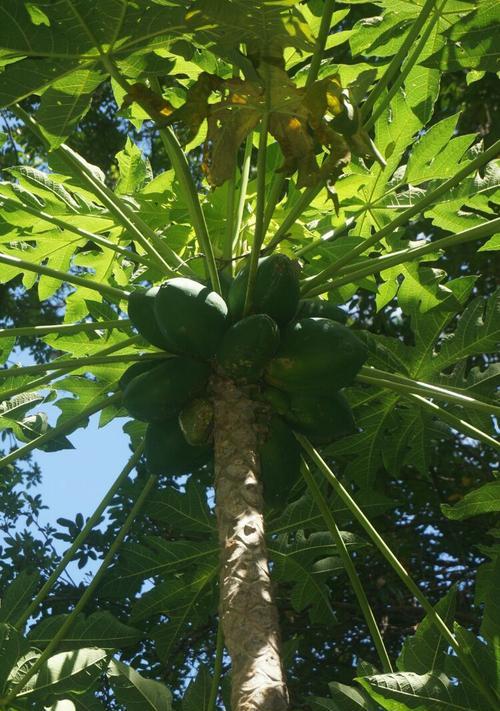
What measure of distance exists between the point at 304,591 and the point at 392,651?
170 centimetres

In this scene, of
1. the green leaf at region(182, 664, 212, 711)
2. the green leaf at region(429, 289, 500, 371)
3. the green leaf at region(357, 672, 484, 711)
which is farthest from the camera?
the green leaf at region(429, 289, 500, 371)

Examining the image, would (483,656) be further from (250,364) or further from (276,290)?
(276,290)

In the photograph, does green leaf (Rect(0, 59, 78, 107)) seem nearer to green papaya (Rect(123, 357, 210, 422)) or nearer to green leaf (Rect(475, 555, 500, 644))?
green papaya (Rect(123, 357, 210, 422))

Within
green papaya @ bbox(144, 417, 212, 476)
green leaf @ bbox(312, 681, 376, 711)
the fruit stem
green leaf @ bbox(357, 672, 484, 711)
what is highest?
the fruit stem

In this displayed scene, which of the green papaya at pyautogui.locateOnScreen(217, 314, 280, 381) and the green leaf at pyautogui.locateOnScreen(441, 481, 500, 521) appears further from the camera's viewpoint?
the green leaf at pyautogui.locateOnScreen(441, 481, 500, 521)

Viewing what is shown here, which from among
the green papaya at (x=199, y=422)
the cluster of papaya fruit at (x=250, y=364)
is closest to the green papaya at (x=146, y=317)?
the cluster of papaya fruit at (x=250, y=364)

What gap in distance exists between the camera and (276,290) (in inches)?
94.2

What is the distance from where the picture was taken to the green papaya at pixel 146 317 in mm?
2490

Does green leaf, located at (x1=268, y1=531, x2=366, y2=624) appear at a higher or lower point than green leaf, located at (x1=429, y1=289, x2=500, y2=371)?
lower

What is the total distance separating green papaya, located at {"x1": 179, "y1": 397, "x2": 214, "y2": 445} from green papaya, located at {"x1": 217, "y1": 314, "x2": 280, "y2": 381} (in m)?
0.11

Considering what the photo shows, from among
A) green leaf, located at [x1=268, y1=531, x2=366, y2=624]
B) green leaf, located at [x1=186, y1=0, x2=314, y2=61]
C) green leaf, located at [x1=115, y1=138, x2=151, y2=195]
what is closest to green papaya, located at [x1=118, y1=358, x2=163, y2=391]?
green leaf, located at [x1=268, y1=531, x2=366, y2=624]

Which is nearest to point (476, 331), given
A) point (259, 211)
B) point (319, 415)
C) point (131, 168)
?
point (319, 415)

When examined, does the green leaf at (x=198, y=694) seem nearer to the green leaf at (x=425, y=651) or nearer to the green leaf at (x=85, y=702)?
the green leaf at (x=85, y=702)

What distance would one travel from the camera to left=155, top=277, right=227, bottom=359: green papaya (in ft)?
7.66
